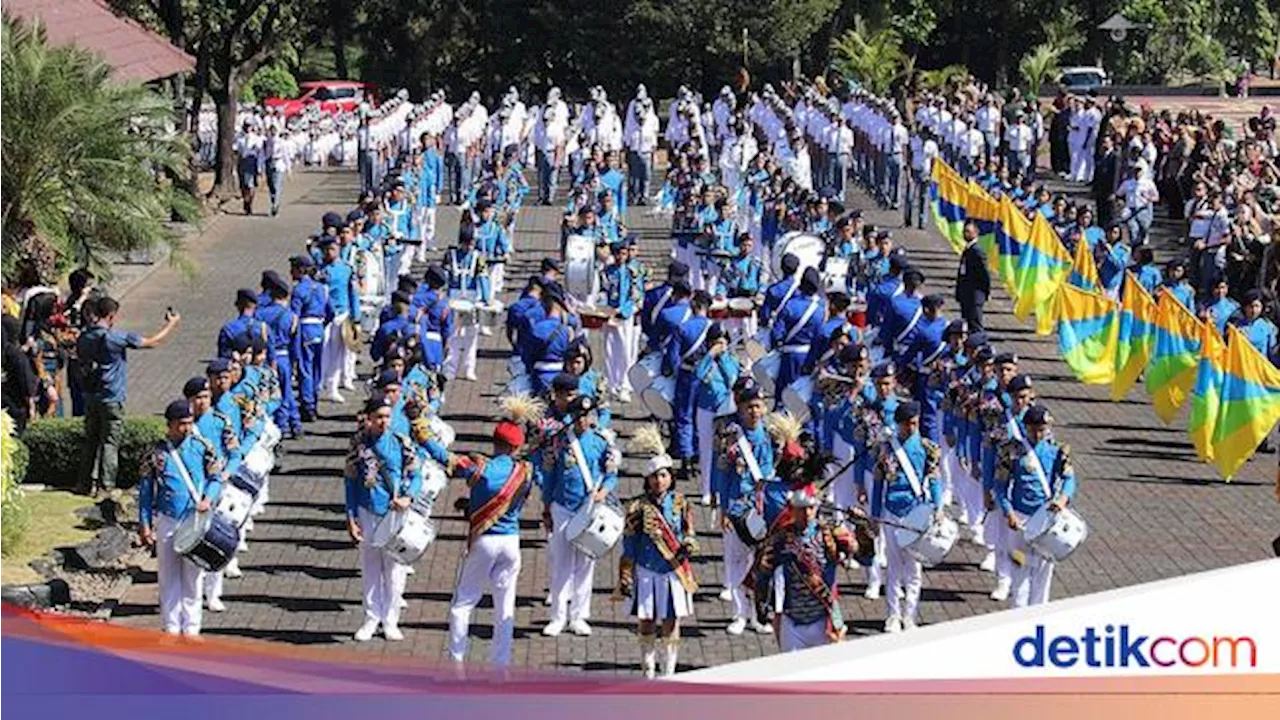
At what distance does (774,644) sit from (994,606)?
6.36ft

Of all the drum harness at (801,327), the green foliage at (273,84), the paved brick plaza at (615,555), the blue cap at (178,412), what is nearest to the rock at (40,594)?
the paved brick plaza at (615,555)

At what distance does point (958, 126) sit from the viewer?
39.6 m

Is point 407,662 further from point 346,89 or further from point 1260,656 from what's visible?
point 346,89

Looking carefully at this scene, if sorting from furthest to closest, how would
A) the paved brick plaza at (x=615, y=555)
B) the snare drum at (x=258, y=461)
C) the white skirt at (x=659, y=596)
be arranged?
the snare drum at (x=258, y=461) < the paved brick plaza at (x=615, y=555) < the white skirt at (x=659, y=596)

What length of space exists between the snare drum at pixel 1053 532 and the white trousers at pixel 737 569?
1.98 meters

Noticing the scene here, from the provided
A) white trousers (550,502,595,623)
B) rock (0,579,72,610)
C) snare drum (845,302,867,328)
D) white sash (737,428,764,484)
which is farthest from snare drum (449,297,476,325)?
white sash (737,428,764,484)

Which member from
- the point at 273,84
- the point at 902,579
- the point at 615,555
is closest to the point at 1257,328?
the point at 615,555

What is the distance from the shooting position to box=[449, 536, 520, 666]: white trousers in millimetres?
14852

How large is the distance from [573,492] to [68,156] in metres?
9.41

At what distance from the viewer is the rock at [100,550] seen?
17938 mm

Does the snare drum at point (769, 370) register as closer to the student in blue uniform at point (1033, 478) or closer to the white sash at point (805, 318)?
the white sash at point (805, 318)

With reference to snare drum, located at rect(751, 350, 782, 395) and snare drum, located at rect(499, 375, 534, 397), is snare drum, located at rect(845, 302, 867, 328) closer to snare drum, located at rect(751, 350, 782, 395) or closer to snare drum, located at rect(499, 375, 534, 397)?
snare drum, located at rect(751, 350, 782, 395)

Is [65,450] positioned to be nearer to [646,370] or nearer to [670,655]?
[646,370]

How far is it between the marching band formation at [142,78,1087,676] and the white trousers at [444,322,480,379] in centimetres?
6
